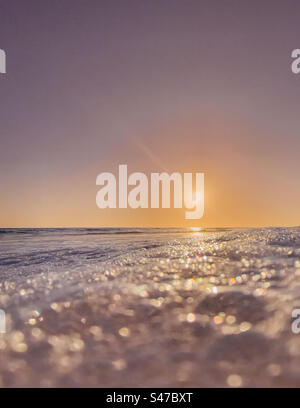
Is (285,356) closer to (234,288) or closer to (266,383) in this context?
(266,383)

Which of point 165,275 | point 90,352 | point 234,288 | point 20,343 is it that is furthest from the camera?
point 165,275

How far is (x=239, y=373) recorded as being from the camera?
3.12ft

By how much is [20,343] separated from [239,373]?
0.97 metres

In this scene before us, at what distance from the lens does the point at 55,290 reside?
1998mm

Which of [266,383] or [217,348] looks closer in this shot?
[266,383]

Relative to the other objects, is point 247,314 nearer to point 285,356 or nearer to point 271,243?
point 285,356

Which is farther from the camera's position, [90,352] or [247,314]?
[247,314]

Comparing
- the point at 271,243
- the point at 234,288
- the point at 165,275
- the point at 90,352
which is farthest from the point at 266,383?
the point at 271,243

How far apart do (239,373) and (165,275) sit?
1.30 m

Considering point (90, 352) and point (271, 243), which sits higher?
point (271, 243)

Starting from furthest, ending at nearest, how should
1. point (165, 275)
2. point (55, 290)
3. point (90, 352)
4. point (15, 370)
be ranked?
point (165, 275) < point (55, 290) < point (90, 352) < point (15, 370)

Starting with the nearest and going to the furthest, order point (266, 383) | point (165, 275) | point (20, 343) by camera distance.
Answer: point (266, 383)
point (20, 343)
point (165, 275)
